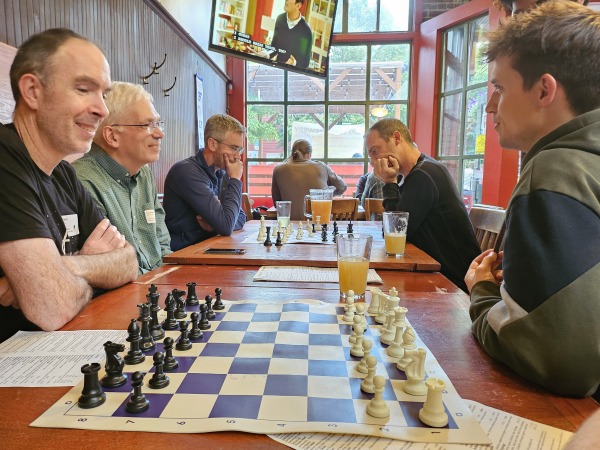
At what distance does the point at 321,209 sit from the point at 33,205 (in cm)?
211

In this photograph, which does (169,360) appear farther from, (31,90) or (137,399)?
(31,90)

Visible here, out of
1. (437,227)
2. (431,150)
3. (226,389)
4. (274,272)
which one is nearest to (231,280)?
(274,272)

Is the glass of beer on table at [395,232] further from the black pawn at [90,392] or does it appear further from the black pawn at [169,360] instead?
the black pawn at [90,392]

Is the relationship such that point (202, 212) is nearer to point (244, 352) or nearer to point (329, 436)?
point (244, 352)

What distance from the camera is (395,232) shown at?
1.92 metres

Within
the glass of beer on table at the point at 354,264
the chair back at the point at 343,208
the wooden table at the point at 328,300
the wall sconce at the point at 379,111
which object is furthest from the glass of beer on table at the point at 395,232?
the wall sconce at the point at 379,111

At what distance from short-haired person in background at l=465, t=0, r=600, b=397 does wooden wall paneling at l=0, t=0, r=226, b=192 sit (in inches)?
93.2

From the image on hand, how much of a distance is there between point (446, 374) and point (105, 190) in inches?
71.0

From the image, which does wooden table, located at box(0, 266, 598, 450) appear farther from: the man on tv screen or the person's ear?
the man on tv screen

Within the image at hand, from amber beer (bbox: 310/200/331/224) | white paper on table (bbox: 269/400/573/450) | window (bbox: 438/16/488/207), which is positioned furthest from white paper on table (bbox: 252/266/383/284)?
window (bbox: 438/16/488/207)

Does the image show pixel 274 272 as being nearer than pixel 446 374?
No

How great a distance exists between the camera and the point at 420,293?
54.9 inches

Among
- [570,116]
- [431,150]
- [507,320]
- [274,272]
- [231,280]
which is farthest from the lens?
[431,150]

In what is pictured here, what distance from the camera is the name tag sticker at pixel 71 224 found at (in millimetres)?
1587
